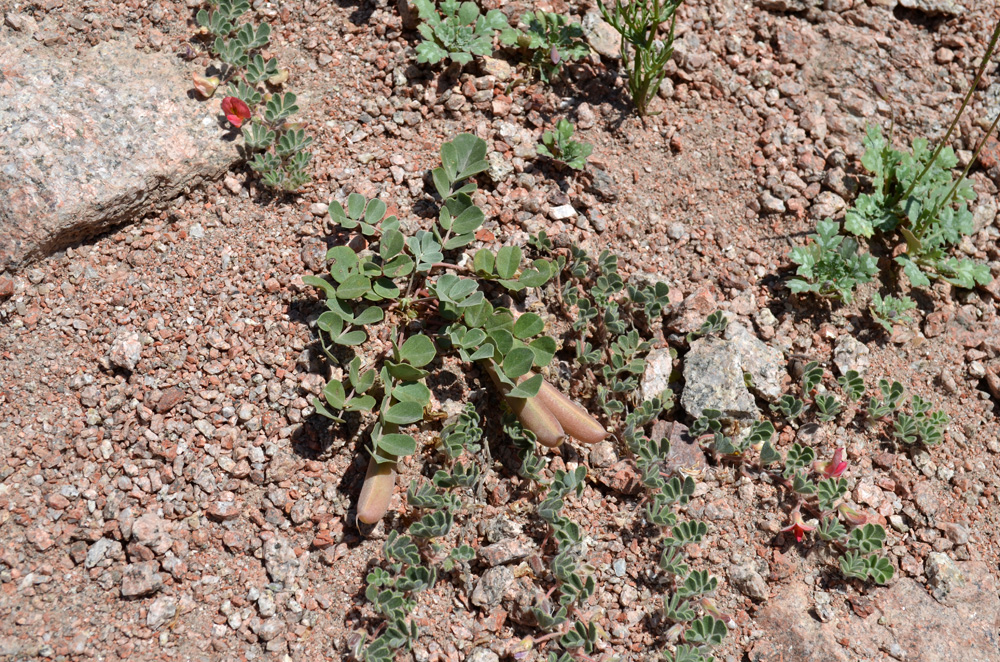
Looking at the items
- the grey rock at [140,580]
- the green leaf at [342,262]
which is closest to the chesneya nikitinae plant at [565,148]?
the green leaf at [342,262]

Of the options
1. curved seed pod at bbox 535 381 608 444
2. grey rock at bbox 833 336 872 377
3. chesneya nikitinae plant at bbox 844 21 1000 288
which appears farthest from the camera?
chesneya nikitinae plant at bbox 844 21 1000 288

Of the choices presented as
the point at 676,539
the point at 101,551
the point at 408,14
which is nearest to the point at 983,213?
the point at 676,539

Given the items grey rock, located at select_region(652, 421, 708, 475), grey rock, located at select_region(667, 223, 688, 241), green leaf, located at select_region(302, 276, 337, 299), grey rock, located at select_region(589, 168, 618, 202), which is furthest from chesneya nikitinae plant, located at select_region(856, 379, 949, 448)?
green leaf, located at select_region(302, 276, 337, 299)

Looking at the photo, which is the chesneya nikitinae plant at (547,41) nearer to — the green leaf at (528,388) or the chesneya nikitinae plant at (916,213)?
the chesneya nikitinae plant at (916,213)

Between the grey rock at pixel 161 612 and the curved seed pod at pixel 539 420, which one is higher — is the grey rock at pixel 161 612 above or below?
below

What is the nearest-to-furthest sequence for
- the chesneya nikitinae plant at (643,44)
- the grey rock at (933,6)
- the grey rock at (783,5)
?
the chesneya nikitinae plant at (643,44) < the grey rock at (783,5) < the grey rock at (933,6)

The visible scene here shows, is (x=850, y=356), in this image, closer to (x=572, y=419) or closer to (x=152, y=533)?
(x=572, y=419)

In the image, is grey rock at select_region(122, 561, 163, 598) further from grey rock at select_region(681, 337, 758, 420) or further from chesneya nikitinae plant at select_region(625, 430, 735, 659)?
grey rock at select_region(681, 337, 758, 420)
